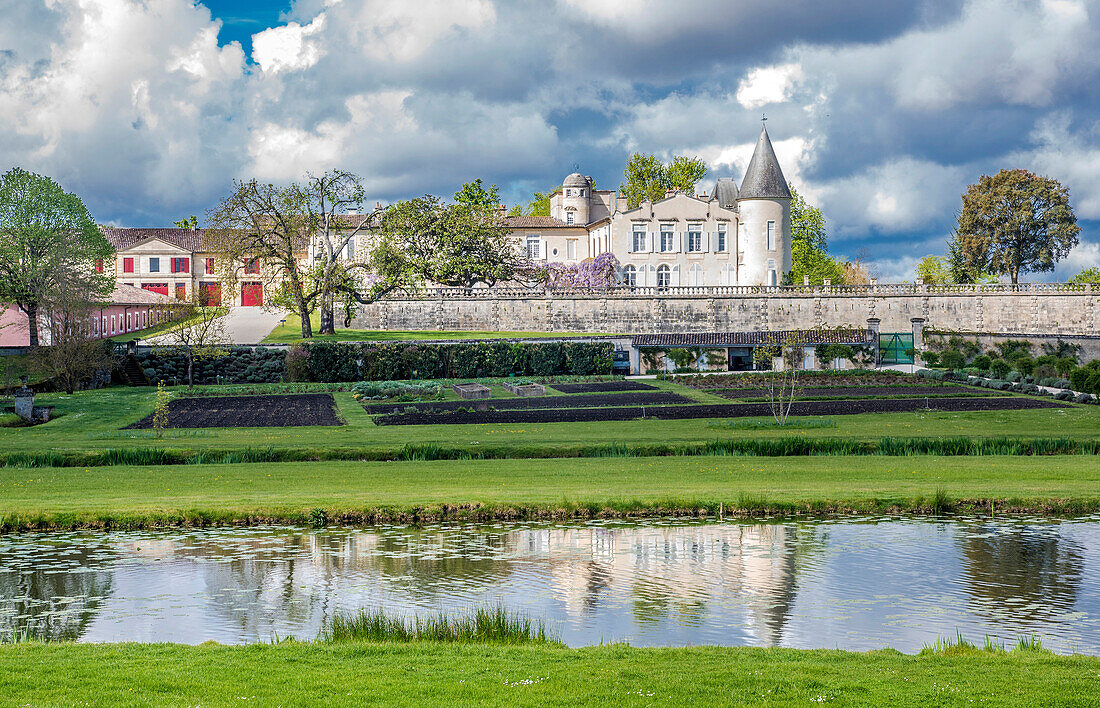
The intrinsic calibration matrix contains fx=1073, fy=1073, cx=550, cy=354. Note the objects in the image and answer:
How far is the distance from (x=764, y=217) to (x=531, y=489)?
74.4 m

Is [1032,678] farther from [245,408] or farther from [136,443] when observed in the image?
[245,408]

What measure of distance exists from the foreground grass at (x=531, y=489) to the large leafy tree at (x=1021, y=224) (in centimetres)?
8596

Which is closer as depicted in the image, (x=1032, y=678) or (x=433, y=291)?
(x=1032, y=678)

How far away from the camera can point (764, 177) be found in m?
91.4

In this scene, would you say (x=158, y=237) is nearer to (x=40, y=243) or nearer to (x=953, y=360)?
(x=40, y=243)

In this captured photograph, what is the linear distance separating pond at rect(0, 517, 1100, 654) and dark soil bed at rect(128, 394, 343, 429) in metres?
17.6

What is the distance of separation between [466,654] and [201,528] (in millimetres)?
9341

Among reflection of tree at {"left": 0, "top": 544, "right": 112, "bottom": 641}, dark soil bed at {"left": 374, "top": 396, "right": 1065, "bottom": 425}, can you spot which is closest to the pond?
reflection of tree at {"left": 0, "top": 544, "right": 112, "bottom": 641}

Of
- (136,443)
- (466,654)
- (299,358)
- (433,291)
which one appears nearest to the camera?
(466,654)

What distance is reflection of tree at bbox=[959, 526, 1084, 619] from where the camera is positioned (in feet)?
42.1

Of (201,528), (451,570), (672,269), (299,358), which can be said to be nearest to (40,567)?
(201,528)

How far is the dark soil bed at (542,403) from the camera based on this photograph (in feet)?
129

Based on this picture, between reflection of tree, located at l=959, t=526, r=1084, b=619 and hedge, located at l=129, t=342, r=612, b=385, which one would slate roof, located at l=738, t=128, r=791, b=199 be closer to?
hedge, located at l=129, t=342, r=612, b=385

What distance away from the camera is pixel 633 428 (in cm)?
3156
